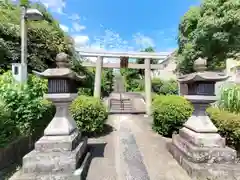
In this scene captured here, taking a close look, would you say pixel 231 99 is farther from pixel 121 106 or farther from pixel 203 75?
pixel 121 106

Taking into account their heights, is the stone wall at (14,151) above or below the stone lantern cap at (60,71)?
below

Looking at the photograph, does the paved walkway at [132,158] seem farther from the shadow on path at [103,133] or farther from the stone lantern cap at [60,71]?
the stone lantern cap at [60,71]

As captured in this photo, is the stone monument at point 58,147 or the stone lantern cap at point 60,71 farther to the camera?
the stone lantern cap at point 60,71

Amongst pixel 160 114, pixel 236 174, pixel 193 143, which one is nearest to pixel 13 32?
pixel 160 114

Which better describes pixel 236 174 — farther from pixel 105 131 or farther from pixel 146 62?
pixel 146 62

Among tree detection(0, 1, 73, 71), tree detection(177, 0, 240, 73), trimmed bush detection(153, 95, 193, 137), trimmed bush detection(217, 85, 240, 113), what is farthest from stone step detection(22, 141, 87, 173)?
tree detection(177, 0, 240, 73)

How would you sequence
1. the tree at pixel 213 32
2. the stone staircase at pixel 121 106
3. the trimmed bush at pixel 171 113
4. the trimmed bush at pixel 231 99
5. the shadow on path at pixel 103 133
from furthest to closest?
the stone staircase at pixel 121 106, the tree at pixel 213 32, the shadow on path at pixel 103 133, the trimmed bush at pixel 171 113, the trimmed bush at pixel 231 99

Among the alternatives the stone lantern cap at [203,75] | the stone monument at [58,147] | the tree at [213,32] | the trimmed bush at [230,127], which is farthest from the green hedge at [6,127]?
the tree at [213,32]

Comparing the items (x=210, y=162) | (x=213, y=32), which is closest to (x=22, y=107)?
(x=210, y=162)

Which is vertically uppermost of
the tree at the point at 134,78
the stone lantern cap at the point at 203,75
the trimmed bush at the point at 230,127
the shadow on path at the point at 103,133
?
the tree at the point at 134,78

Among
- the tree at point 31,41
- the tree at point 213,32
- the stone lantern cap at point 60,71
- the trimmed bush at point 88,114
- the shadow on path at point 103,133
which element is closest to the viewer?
the stone lantern cap at point 60,71

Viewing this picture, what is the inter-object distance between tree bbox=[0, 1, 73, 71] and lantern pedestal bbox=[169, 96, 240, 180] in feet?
20.0

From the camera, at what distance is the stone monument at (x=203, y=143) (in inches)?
123

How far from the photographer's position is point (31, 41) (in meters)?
7.33
